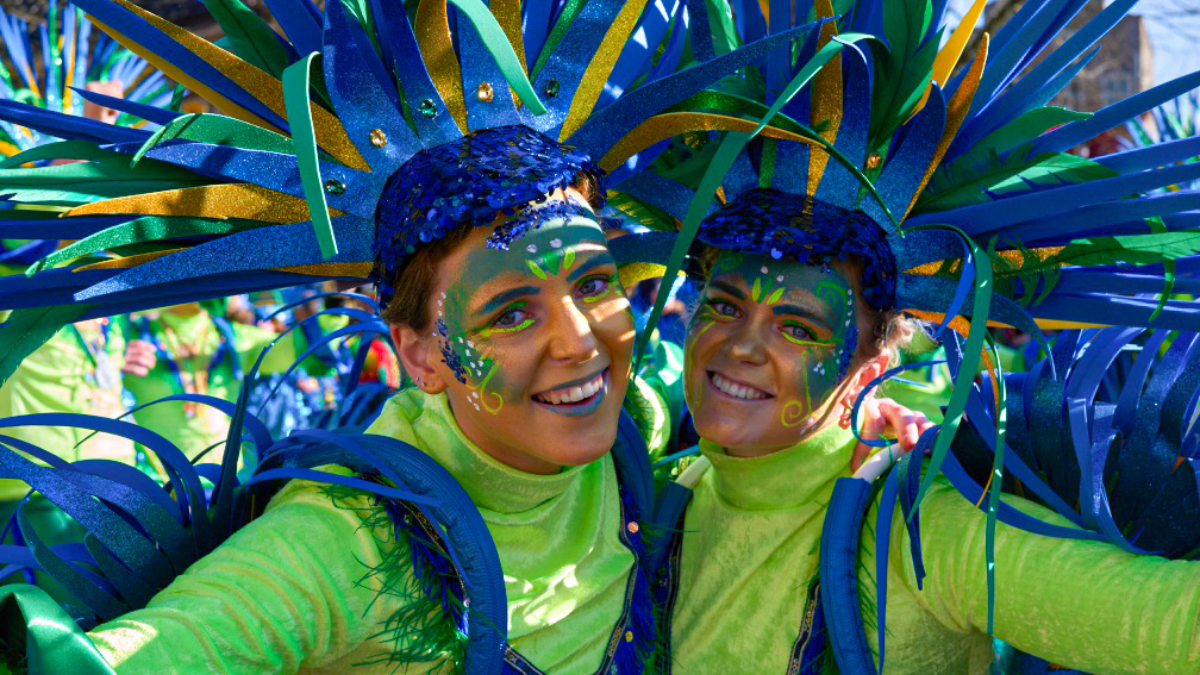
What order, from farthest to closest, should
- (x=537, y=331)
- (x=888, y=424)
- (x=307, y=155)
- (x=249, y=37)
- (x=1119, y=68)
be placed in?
1. (x=1119, y=68)
2. (x=888, y=424)
3. (x=249, y=37)
4. (x=537, y=331)
5. (x=307, y=155)

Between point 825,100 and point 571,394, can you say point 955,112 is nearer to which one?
point 825,100

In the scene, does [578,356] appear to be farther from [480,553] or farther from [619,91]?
[619,91]

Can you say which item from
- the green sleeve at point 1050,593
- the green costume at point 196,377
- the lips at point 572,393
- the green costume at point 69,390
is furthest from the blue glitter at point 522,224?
the green costume at point 196,377

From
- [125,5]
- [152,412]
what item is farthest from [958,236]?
[152,412]

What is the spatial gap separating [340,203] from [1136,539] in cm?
129

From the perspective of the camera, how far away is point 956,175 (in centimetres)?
210

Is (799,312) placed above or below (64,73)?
below

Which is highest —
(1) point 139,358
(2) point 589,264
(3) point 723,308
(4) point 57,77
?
(4) point 57,77

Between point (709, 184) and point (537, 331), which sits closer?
point (709, 184)

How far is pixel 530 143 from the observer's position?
6.38ft

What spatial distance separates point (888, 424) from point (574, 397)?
61cm

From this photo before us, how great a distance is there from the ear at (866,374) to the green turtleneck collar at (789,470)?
6 centimetres

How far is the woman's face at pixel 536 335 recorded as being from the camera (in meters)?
1.87

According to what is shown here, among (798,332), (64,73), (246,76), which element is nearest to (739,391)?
(798,332)
